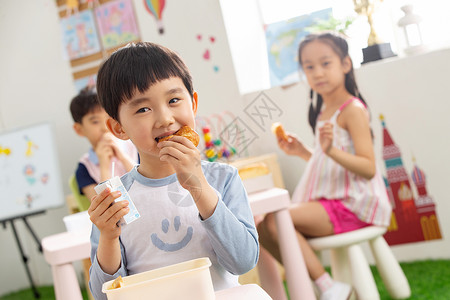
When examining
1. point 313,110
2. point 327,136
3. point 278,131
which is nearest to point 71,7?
point 313,110

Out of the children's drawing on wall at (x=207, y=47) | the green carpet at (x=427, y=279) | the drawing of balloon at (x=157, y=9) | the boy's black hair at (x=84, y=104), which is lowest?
the green carpet at (x=427, y=279)

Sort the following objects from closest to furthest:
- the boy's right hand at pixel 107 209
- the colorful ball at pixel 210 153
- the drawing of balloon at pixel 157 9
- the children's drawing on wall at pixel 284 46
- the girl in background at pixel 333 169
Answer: the boy's right hand at pixel 107 209 < the colorful ball at pixel 210 153 < the girl in background at pixel 333 169 < the children's drawing on wall at pixel 284 46 < the drawing of balloon at pixel 157 9

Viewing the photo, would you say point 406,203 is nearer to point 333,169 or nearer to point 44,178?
point 333,169

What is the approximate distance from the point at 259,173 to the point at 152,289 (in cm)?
91

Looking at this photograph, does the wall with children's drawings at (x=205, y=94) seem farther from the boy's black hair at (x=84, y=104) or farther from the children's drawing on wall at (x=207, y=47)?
the boy's black hair at (x=84, y=104)

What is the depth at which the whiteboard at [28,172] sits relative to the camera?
121 inches

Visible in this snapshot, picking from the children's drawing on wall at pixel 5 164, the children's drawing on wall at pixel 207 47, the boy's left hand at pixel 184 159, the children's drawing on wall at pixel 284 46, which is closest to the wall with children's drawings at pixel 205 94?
the children's drawing on wall at pixel 207 47

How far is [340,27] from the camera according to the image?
2.43m

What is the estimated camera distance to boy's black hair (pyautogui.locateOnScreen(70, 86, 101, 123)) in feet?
7.46

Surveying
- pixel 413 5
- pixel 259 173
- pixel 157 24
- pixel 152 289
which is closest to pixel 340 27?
pixel 413 5

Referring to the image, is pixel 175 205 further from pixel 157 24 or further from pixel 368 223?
pixel 157 24

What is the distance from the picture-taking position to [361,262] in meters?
1.75

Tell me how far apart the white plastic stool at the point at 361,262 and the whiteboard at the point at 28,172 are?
67.6 inches

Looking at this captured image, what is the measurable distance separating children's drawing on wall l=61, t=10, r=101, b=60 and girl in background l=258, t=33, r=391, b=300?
54.2 inches
